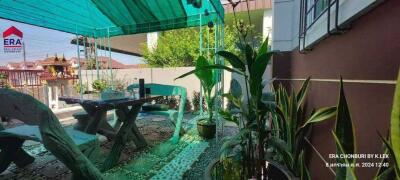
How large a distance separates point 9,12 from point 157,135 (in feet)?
11.0

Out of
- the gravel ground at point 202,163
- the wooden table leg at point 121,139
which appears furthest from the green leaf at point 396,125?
the wooden table leg at point 121,139

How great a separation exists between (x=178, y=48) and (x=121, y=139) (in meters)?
5.41

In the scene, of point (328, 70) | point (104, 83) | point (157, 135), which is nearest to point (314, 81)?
point (328, 70)

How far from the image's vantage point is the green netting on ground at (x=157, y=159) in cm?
213

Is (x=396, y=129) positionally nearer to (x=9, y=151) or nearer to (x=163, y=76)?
(x=9, y=151)

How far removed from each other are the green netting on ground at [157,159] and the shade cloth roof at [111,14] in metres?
1.99

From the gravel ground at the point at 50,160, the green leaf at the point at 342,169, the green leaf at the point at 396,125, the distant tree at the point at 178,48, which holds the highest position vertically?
the distant tree at the point at 178,48

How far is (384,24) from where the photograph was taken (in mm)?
719

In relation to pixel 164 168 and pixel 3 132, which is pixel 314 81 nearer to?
pixel 164 168

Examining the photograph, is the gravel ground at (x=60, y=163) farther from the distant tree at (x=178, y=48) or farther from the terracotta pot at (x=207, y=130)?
the distant tree at (x=178, y=48)

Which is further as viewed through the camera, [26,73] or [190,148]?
[26,73]

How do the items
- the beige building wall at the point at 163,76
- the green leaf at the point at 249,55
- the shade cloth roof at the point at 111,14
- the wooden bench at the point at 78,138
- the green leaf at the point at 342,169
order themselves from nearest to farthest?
1. the green leaf at the point at 342,169
2. the green leaf at the point at 249,55
3. the wooden bench at the point at 78,138
4. the shade cloth roof at the point at 111,14
5. the beige building wall at the point at 163,76

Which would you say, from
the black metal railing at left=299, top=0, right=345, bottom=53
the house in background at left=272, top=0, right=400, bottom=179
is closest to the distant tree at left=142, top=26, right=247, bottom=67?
the black metal railing at left=299, top=0, right=345, bottom=53

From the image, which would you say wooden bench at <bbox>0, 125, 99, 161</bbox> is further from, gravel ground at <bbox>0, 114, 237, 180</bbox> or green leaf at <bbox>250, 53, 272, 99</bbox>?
green leaf at <bbox>250, 53, 272, 99</bbox>
